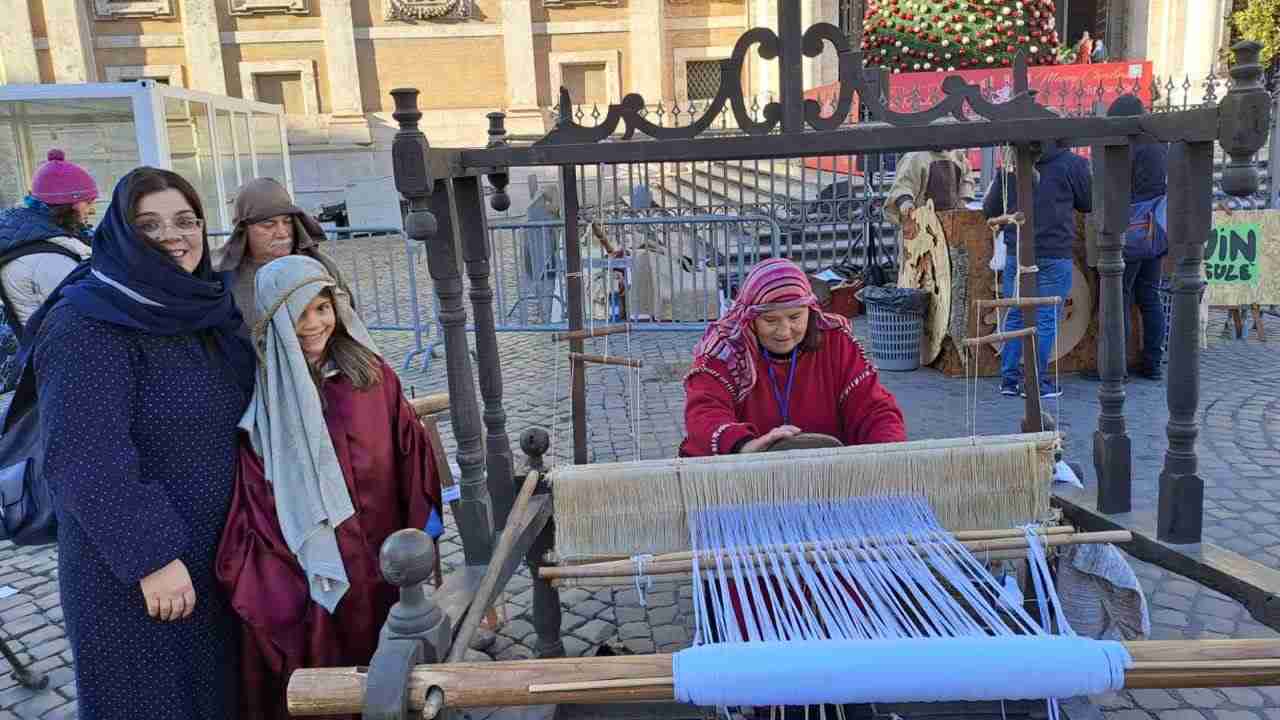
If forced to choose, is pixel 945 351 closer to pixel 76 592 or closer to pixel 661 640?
pixel 661 640

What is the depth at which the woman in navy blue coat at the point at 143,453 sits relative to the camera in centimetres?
190

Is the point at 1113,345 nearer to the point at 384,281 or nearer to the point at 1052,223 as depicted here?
the point at 1052,223

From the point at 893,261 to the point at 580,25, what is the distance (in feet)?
52.3

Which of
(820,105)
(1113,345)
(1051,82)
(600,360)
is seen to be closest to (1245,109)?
(1113,345)

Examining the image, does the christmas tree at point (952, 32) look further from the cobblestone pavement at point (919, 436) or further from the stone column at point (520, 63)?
the stone column at point (520, 63)

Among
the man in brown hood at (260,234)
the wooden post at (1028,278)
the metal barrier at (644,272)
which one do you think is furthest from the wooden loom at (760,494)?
the metal barrier at (644,272)

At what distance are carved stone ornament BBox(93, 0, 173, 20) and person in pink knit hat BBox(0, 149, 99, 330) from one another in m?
21.9

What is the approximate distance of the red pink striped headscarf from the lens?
2721mm

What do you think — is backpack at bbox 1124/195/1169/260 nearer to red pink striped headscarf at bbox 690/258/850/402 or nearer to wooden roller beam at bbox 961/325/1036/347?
wooden roller beam at bbox 961/325/1036/347

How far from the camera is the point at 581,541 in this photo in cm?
231

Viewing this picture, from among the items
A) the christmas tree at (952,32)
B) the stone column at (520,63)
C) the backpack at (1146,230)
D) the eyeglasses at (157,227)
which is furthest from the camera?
the stone column at (520,63)

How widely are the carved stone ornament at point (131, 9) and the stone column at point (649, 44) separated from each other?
39.3 ft

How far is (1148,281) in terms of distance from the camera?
626 cm

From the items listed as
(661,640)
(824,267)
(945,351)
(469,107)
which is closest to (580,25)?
(469,107)
